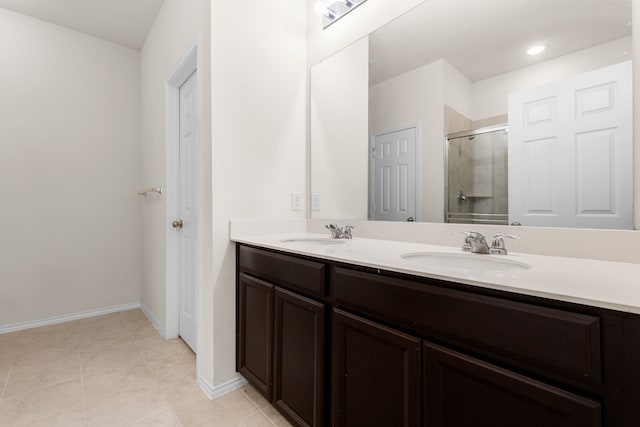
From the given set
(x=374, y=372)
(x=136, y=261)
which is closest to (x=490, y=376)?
(x=374, y=372)

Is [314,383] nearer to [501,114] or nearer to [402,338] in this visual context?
[402,338]

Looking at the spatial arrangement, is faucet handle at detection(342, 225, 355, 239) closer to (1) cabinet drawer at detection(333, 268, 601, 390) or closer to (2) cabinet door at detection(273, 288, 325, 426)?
(2) cabinet door at detection(273, 288, 325, 426)

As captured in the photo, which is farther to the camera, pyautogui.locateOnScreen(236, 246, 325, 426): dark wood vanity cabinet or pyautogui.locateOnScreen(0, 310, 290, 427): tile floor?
pyautogui.locateOnScreen(0, 310, 290, 427): tile floor

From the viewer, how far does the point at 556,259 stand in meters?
0.99

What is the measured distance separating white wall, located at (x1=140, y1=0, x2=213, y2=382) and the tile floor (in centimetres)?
20

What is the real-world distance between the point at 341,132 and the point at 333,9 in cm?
75

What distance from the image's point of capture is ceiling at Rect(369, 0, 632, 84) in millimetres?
1012

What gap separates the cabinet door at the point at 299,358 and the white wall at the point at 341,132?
702 mm

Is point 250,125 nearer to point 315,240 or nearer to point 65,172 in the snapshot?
point 315,240

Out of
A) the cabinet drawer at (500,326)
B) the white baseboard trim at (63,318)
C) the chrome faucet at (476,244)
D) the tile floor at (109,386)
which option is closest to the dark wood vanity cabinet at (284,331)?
the tile floor at (109,386)

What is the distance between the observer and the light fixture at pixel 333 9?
1.78m

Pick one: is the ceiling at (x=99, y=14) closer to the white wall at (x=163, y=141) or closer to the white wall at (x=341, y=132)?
the white wall at (x=163, y=141)

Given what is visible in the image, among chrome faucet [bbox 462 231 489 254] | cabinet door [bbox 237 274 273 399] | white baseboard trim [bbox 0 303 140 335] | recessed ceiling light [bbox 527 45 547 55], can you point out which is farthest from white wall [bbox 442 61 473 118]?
white baseboard trim [bbox 0 303 140 335]

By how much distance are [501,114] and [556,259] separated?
0.59 meters
